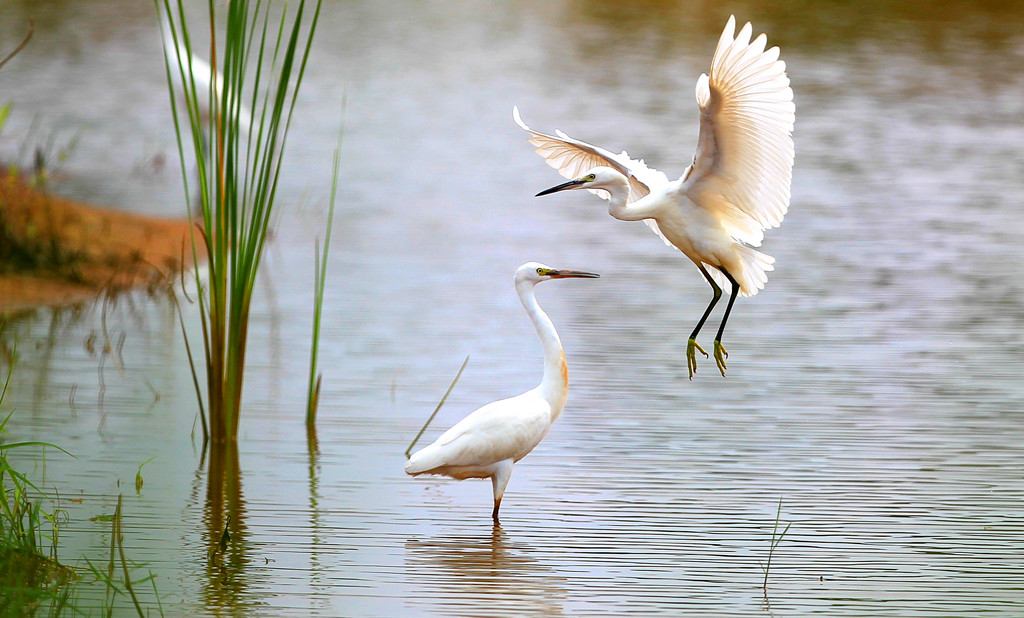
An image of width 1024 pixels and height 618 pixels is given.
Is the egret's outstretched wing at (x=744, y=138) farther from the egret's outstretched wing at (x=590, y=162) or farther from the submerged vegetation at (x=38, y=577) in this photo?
the submerged vegetation at (x=38, y=577)

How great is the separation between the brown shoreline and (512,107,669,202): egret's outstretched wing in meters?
3.21

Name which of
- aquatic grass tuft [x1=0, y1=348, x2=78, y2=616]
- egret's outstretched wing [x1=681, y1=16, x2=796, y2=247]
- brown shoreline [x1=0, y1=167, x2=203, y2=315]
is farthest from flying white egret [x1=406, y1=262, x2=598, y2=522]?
brown shoreline [x1=0, y1=167, x2=203, y2=315]

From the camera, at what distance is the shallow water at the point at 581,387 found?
4.25 meters

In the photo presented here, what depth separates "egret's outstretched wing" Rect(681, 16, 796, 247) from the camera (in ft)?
14.0

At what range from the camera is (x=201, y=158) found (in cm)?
495

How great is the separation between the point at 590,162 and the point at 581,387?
63.8 inches

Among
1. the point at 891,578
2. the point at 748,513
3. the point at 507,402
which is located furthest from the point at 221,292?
the point at 891,578

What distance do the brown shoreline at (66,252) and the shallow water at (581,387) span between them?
0.33 meters

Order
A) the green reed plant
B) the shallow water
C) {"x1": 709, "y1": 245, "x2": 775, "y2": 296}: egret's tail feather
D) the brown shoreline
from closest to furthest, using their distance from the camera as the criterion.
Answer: the shallow water
the green reed plant
{"x1": 709, "y1": 245, "x2": 775, "y2": 296}: egret's tail feather
the brown shoreline

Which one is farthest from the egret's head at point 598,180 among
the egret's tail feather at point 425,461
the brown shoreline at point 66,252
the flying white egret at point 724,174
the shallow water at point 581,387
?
the brown shoreline at point 66,252

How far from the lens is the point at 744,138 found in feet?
14.8

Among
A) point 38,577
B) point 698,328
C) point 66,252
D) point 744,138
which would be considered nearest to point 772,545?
point 698,328

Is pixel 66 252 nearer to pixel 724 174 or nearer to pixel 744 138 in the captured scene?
pixel 724 174

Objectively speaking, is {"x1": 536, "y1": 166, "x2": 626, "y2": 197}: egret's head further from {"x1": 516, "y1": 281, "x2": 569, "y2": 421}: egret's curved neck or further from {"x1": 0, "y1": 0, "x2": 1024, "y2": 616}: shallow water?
{"x1": 0, "y1": 0, "x2": 1024, "y2": 616}: shallow water
